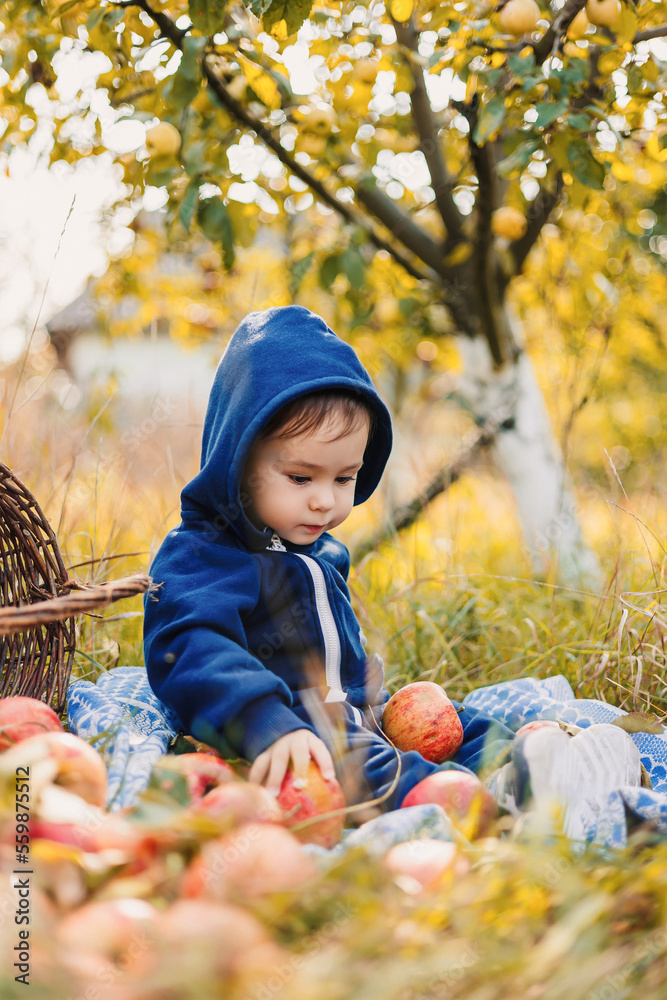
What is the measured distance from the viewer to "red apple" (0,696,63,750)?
55.2 inches

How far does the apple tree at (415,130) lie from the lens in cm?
207

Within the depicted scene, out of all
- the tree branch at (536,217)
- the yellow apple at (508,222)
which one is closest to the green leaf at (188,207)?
the yellow apple at (508,222)

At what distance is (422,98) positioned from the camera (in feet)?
10.3

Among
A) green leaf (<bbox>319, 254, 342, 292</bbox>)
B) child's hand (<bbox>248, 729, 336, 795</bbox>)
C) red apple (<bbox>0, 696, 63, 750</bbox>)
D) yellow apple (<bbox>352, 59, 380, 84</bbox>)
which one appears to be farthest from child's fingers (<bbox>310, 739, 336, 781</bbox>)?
yellow apple (<bbox>352, 59, 380, 84</bbox>)

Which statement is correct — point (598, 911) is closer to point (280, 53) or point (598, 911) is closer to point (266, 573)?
point (266, 573)

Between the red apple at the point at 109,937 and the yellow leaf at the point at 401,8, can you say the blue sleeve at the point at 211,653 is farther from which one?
the yellow leaf at the point at 401,8

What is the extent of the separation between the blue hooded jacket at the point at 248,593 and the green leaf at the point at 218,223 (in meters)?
0.57

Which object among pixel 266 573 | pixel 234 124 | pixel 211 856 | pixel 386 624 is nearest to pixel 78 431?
pixel 234 124

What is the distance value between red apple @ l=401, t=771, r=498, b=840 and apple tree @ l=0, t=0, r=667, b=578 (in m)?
1.39

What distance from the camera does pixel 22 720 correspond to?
1.45m

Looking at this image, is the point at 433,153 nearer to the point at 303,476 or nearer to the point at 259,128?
the point at 259,128

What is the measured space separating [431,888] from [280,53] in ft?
7.27

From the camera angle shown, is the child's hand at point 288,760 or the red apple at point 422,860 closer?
the red apple at point 422,860

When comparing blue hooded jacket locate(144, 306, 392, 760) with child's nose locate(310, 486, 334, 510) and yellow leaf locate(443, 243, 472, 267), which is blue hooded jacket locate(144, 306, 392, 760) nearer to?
child's nose locate(310, 486, 334, 510)
